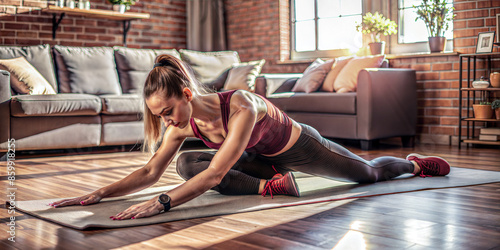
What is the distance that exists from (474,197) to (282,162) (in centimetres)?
84

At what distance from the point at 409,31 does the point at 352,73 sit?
92 centimetres

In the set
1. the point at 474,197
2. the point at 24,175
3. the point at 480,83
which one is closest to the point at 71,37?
the point at 24,175

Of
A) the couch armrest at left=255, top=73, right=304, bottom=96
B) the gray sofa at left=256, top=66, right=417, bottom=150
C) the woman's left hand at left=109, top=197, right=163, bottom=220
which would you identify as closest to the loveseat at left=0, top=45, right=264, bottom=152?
the couch armrest at left=255, top=73, right=304, bottom=96

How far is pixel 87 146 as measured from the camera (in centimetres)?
445

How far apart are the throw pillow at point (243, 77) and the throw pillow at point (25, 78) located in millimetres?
1643

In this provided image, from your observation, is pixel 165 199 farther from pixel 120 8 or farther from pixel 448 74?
pixel 120 8

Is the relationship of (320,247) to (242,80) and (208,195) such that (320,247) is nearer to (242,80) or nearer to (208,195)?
(208,195)

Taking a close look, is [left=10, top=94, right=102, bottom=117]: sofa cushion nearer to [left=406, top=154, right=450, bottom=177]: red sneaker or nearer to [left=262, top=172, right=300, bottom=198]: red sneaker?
[left=262, top=172, right=300, bottom=198]: red sneaker

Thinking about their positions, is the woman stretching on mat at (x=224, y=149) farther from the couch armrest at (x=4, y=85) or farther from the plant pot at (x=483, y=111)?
the couch armrest at (x=4, y=85)

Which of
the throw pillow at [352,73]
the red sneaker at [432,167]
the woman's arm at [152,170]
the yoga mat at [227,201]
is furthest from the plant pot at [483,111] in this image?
the woman's arm at [152,170]

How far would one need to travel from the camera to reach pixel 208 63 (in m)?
5.66

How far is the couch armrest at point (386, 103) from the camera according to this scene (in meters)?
4.48

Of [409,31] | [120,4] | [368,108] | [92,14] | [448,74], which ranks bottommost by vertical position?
[368,108]

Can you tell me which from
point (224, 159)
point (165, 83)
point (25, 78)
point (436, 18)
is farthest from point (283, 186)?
point (436, 18)
